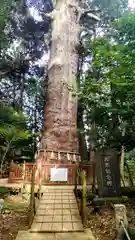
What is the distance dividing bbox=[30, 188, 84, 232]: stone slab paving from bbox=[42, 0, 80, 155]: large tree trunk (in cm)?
602

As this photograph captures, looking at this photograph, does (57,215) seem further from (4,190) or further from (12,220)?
(4,190)

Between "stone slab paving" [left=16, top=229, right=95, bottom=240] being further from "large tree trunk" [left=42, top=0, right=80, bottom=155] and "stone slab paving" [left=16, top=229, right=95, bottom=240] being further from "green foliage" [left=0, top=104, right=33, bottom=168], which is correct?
"large tree trunk" [left=42, top=0, right=80, bottom=155]

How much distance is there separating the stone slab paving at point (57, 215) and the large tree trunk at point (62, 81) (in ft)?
19.8

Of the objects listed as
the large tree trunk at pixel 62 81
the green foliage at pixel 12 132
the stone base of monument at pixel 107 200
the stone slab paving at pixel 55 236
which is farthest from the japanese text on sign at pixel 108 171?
the large tree trunk at pixel 62 81

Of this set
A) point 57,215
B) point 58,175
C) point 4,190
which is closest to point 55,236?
point 57,215

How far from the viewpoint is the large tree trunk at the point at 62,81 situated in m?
13.7

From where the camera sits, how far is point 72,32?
1606cm

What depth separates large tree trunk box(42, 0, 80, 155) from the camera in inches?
540

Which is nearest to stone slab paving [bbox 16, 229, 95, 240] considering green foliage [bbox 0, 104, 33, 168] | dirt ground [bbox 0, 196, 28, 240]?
dirt ground [bbox 0, 196, 28, 240]

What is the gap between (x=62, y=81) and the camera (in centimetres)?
1475

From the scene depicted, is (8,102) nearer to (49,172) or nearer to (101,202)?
(49,172)

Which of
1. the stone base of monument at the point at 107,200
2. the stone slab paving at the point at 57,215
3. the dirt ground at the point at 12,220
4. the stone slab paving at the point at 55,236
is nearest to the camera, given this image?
the stone slab paving at the point at 55,236

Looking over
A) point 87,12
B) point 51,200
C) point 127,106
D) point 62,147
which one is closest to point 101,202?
point 51,200

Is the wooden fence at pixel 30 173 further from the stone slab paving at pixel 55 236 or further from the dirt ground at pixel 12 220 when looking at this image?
the stone slab paving at pixel 55 236
